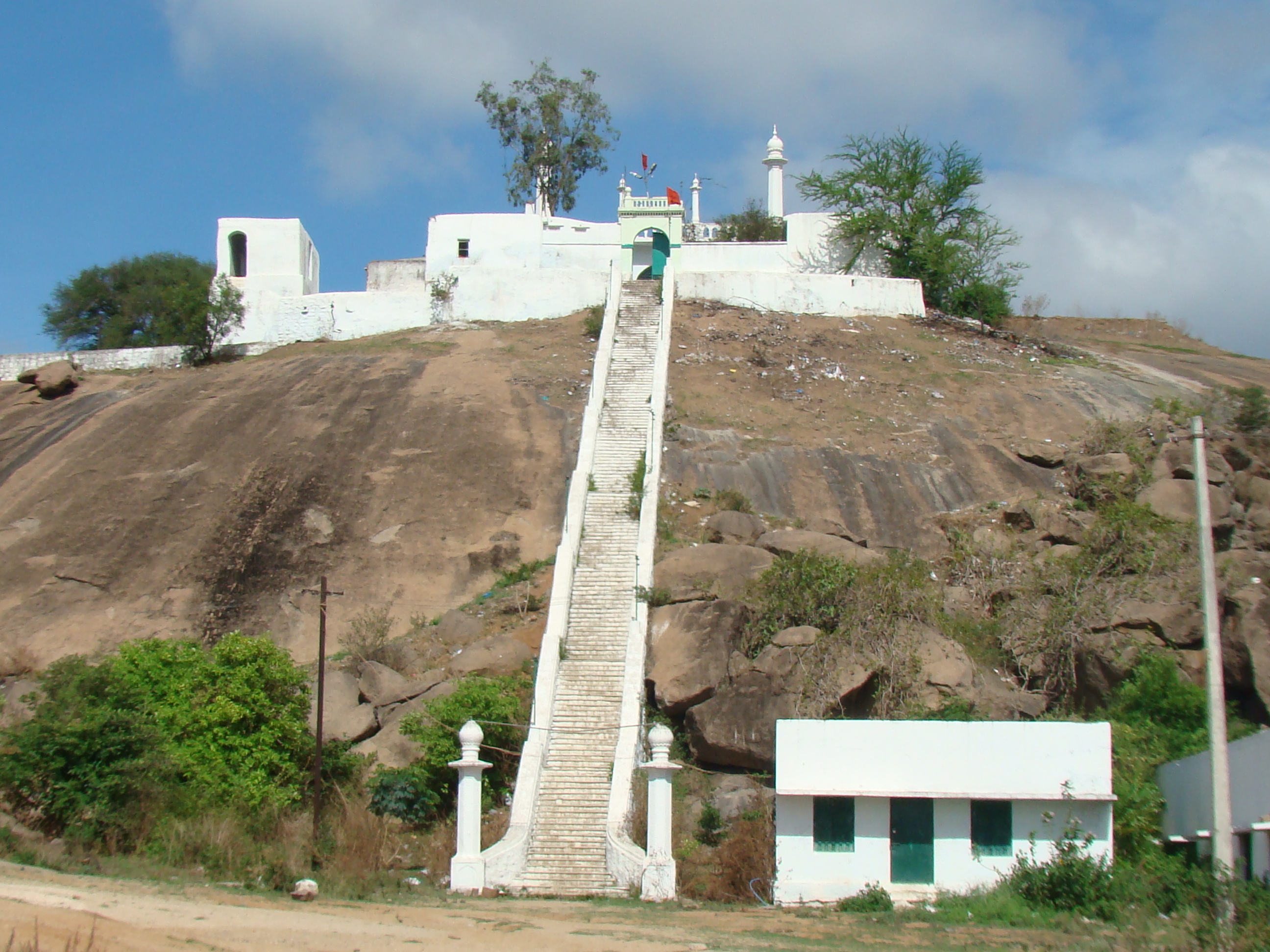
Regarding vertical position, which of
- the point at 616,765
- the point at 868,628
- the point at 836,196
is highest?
the point at 836,196

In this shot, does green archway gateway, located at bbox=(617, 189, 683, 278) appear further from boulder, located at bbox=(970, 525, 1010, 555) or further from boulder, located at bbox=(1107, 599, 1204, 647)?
boulder, located at bbox=(1107, 599, 1204, 647)

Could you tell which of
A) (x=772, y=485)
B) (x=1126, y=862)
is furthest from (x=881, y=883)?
(x=772, y=485)

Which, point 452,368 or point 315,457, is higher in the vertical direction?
point 452,368

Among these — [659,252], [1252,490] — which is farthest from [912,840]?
[659,252]

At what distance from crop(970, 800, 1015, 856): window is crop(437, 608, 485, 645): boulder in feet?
32.5

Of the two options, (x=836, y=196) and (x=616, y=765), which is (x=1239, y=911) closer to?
(x=616, y=765)

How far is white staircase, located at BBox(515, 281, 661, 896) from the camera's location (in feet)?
58.1

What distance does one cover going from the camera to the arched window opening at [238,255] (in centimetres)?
3925

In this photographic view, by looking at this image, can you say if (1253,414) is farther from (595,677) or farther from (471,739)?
(471,739)

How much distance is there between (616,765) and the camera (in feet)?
61.9

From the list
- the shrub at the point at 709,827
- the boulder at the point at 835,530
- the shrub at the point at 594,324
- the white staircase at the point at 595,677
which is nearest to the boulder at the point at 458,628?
the white staircase at the point at 595,677

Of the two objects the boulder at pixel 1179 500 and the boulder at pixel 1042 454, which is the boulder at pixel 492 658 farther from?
the boulder at pixel 1042 454

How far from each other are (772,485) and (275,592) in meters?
10.4

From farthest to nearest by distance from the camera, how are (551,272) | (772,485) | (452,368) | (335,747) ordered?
(551,272) < (452,368) < (772,485) < (335,747)
